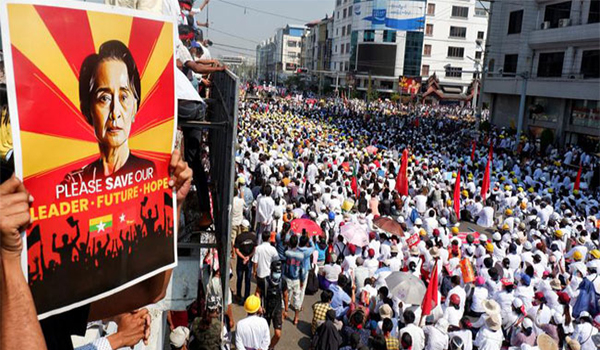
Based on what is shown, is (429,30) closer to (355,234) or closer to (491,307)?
(355,234)

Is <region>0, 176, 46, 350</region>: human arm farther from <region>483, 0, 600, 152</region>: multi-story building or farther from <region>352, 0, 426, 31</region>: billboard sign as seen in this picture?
<region>352, 0, 426, 31</region>: billboard sign

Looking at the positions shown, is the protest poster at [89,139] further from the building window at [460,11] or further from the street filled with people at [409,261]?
the building window at [460,11]

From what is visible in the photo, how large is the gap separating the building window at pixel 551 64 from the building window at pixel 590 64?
1.66 meters

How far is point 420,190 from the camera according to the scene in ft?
40.5

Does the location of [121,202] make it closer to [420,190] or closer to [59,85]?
[59,85]

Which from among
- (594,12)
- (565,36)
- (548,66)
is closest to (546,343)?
(594,12)

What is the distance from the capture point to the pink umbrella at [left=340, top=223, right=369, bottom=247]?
7641 millimetres

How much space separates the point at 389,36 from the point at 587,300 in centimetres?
5722

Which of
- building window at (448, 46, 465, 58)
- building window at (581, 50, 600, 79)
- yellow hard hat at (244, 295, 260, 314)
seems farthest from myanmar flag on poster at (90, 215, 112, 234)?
building window at (448, 46, 465, 58)

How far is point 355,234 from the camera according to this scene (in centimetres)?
771

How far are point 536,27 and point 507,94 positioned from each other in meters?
4.76

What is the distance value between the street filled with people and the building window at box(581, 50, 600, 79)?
44.2 ft

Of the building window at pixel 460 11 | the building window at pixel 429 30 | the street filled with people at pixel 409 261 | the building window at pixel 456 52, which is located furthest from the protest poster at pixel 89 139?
the building window at pixel 460 11

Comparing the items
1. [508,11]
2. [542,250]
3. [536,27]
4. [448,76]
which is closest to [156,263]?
[542,250]
